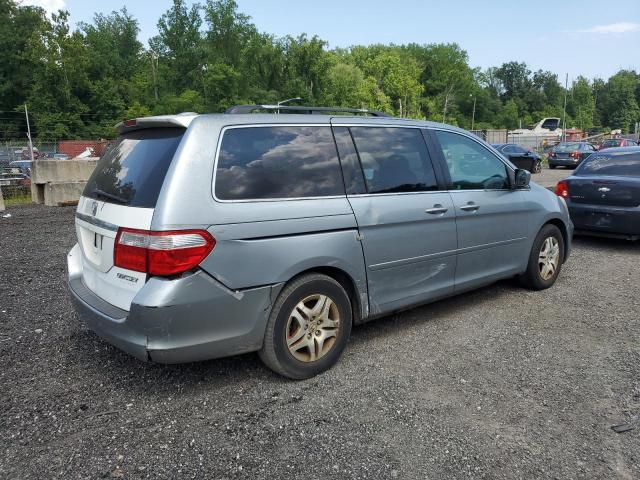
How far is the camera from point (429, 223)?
4211 mm

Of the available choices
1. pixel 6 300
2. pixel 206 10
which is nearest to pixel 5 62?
pixel 206 10

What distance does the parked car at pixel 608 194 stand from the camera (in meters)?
7.41

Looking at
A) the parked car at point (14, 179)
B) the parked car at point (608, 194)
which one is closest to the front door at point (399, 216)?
the parked car at point (608, 194)

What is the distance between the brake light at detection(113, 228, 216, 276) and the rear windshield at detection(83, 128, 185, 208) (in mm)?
214

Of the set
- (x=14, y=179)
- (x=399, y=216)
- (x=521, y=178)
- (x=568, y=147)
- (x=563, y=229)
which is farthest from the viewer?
(x=568, y=147)

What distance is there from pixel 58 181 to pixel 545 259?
12.5m

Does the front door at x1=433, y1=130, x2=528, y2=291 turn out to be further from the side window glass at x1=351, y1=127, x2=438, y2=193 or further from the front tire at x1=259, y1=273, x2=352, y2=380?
the front tire at x1=259, y1=273, x2=352, y2=380

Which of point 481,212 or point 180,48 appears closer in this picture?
point 481,212

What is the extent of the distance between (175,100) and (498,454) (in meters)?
59.8

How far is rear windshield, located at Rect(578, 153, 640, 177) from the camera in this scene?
7.86 meters

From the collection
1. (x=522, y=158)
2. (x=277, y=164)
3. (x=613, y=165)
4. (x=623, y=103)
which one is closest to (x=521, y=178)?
(x=277, y=164)

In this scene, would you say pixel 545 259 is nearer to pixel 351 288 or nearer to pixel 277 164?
pixel 351 288

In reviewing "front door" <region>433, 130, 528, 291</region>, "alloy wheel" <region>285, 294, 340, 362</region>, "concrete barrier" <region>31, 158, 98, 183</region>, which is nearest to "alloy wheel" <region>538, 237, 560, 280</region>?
"front door" <region>433, 130, 528, 291</region>

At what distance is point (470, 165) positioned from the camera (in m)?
4.81
